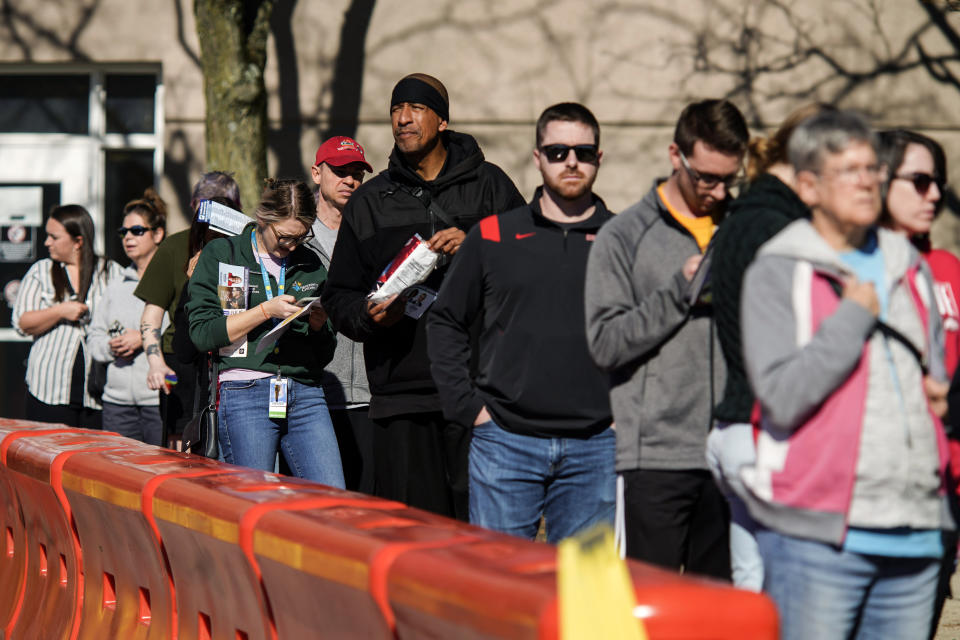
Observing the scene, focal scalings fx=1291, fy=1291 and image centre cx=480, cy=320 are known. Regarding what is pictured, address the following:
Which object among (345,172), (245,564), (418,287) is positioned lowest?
(245,564)

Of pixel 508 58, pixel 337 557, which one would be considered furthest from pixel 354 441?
pixel 508 58

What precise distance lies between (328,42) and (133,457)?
7.87 m

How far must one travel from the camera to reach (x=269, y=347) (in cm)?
589

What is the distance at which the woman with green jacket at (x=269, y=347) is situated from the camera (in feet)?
19.2

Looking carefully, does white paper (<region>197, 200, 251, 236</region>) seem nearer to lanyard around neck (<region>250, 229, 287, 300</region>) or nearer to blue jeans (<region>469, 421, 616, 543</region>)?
lanyard around neck (<region>250, 229, 287, 300</region>)

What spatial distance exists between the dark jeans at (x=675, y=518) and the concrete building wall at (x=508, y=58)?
811 cm

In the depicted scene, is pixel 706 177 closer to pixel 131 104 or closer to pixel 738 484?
pixel 738 484

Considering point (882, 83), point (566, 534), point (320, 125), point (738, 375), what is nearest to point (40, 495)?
point (566, 534)

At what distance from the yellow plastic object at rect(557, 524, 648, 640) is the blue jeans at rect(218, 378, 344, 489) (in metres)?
3.57

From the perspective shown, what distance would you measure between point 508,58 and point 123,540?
8339 millimetres

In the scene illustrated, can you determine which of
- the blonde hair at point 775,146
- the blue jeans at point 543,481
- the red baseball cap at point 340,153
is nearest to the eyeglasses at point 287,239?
the red baseball cap at point 340,153

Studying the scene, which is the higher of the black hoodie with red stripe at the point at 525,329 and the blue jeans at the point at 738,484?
the black hoodie with red stripe at the point at 525,329

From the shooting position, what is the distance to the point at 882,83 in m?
12.3

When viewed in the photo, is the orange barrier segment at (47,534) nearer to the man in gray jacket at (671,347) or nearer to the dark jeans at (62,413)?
the man in gray jacket at (671,347)
